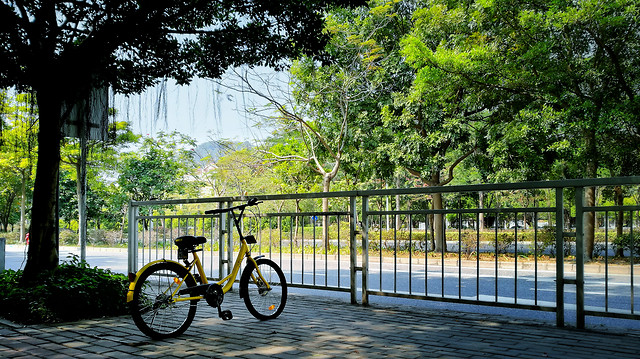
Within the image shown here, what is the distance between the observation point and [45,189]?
6.44 metres

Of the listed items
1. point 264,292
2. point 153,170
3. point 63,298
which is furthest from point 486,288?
point 153,170

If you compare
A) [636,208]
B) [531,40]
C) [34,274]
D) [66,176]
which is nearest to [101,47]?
[34,274]

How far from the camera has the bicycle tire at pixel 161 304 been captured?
4770 millimetres

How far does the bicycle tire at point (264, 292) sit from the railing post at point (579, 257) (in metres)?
3.08

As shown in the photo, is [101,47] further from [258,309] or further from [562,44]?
[562,44]

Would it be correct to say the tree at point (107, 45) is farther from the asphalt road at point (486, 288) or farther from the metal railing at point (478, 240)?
the metal railing at point (478, 240)

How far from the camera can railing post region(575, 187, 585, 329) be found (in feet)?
16.7

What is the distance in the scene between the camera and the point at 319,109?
20.4 meters

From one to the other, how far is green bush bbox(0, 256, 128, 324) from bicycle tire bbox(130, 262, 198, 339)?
115cm

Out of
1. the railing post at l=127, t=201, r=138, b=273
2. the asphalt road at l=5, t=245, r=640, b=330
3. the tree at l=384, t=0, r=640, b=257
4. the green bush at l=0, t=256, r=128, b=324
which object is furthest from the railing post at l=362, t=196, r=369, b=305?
the tree at l=384, t=0, r=640, b=257

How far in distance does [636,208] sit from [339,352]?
10.3ft

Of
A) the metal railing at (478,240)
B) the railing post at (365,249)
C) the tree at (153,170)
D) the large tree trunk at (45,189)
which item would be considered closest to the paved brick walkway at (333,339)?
the metal railing at (478,240)

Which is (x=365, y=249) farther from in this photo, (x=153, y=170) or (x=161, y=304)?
(x=153, y=170)

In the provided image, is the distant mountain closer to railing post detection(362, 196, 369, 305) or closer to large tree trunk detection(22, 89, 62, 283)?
large tree trunk detection(22, 89, 62, 283)
